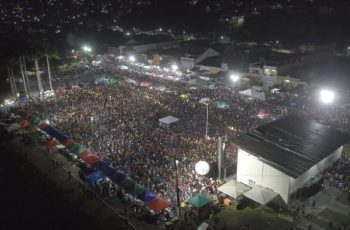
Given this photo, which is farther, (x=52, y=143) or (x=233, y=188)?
(x=52, y=143)

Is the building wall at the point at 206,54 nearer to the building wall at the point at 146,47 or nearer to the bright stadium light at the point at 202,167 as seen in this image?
the building wall at the point at 146,47

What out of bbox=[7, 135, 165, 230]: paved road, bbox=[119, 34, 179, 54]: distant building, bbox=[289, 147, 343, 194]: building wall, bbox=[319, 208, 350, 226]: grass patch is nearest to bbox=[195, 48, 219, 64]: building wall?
bbox=[119, 34, 179, 54]: distant building

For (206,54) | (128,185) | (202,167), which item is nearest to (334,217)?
A: (202,167)

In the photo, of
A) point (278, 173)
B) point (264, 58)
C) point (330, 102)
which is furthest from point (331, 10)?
point (278, 173)

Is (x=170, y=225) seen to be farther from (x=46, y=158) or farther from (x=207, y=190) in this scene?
(x=46, y=158)

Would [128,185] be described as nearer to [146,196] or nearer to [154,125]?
[146,196]

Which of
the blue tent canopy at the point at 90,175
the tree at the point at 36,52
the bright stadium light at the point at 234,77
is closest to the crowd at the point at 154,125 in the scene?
the blue tent canopy at the point at 90,175
